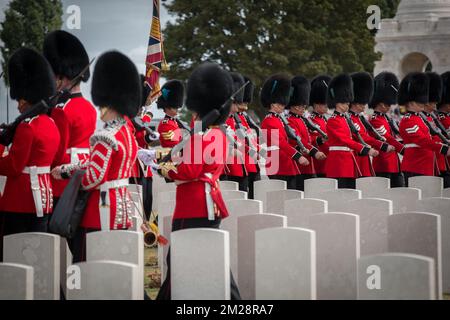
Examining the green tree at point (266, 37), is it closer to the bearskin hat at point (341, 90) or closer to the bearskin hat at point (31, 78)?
the bearskin hat at point (341, 90)

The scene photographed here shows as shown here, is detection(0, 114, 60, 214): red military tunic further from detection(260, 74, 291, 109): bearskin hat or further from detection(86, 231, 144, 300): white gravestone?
detection(260, 74, 291, 109): bearskin hat

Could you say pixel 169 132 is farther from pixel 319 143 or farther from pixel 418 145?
pixel 418 145

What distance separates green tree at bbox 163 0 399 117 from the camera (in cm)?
3544

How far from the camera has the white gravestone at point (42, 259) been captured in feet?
18.3

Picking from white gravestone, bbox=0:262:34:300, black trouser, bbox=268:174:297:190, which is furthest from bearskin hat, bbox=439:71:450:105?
white gravestone, bbox=0:262:34:300

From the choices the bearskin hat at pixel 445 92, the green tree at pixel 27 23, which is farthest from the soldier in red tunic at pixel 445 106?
the green tree at pixel 27 23

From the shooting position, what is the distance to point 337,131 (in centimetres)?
1102

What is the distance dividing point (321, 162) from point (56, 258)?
7.11 m

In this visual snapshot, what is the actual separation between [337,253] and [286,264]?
31.8 inches

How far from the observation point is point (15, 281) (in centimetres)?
493

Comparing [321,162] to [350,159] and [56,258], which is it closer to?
[350,159]

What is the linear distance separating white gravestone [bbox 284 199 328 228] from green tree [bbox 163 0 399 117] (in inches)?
1086

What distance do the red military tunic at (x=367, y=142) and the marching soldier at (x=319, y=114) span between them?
652mm

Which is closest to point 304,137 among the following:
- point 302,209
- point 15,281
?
point 302,209
